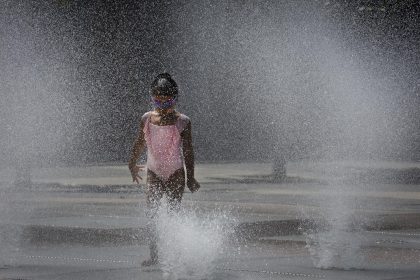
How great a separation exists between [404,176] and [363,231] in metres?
13.7

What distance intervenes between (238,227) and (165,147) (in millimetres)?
4404

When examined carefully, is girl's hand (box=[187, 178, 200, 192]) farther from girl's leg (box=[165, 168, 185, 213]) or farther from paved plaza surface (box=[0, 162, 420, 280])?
paved plaza surface (box=[0, 162, 420, 280])

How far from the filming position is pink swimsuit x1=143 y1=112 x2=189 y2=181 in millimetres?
10594

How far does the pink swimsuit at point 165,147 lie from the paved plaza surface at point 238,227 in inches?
28.6

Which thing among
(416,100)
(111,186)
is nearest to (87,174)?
(111,186)

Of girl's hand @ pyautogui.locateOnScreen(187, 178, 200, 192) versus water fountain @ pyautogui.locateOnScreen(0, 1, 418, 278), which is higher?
girl's hand @ pyautogui.locateOnScreen(187, 178, 200, 192)

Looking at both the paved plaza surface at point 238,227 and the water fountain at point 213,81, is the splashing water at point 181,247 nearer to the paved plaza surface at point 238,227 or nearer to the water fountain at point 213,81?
the paved plaza surface at point 238,227

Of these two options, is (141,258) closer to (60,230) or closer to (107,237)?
(107,237)

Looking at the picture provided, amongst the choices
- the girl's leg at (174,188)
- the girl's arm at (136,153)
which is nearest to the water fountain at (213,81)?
the girl's arm at (136,153)

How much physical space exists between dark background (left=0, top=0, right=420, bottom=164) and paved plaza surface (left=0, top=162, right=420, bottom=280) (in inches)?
368

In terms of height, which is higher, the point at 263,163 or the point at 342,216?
the point at 342,216

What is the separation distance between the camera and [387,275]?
→ 10086 mm

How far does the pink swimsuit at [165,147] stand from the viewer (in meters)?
10.6

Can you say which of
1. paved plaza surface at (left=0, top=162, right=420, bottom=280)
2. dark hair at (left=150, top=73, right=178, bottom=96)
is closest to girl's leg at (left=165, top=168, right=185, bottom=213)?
paved plaza surface at (left=0, top=162, right=420, bottom=280)
